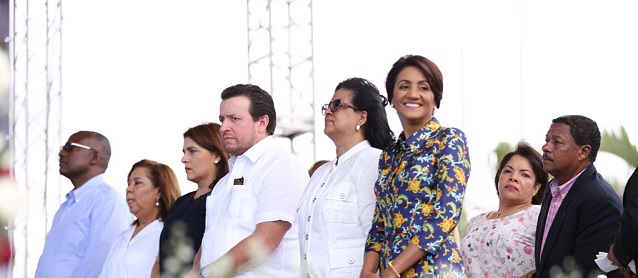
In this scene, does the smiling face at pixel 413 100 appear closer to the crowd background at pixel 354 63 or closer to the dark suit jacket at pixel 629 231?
the dark suit jacket at pixel 629 231

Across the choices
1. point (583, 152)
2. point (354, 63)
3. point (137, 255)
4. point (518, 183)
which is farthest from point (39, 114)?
point (583, 152)

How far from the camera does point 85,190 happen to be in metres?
5.21

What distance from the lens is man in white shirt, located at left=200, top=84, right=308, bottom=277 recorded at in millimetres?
3332

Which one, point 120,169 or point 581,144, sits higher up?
point 581,144

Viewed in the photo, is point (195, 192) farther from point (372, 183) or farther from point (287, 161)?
point (372, 183)

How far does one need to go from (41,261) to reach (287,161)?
213 cm

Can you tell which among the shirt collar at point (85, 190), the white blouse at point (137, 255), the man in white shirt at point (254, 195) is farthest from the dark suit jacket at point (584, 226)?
the shirt collar at point (85, 190)

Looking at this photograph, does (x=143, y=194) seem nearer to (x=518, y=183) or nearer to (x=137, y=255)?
(x=137, y=255)

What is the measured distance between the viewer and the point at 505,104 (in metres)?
10.1

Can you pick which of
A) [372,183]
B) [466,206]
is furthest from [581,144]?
[466,206]

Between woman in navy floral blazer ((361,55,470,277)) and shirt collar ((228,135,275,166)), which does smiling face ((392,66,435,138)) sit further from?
shirt collar ((228,135,275,166))

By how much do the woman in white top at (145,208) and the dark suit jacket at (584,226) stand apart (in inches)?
71.9

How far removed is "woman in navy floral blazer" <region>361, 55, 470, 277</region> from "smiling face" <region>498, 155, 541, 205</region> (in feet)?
4.26

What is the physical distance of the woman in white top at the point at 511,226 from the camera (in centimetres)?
389
